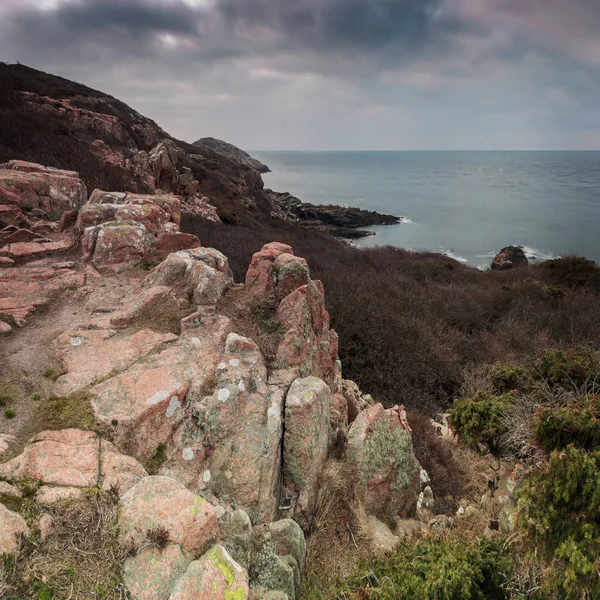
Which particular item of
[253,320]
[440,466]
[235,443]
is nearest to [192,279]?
[253,320]

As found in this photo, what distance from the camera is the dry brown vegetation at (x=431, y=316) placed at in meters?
13.4

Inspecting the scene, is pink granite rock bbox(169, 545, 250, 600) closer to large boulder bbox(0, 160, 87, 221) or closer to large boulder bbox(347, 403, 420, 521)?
large boulder bbox(347, 403, 420, 521)

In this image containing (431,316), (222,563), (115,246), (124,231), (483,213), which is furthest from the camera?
(483,213)

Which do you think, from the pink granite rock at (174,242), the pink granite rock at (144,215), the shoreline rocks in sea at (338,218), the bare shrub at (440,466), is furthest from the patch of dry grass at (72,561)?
the shoreline rocks in sea at (338,218)

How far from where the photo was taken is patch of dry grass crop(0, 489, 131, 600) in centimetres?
296

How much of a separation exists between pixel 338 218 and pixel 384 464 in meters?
61.6

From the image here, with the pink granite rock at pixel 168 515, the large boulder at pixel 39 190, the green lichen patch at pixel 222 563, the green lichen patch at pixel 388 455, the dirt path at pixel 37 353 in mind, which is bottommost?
the green lichen patch at pixel 388 455

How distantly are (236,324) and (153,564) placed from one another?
4169mm

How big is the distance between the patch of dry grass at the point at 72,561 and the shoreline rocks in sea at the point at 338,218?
57468mm

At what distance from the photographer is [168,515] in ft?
11.8

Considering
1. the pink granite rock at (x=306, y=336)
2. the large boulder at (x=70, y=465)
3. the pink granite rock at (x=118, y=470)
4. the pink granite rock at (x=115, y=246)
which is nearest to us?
the large boulder at (x=70, y=465)

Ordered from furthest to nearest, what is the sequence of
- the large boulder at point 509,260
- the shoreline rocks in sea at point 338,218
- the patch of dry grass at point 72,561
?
the shoreline rocks in sea at point 338,218 → the large boulder at point 509,260 → the patch of dry grass at point 72,561

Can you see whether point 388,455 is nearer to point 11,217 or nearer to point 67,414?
point 67,414

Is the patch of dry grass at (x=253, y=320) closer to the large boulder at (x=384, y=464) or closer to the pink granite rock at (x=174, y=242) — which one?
the large boulder at (x=384, y=464)
